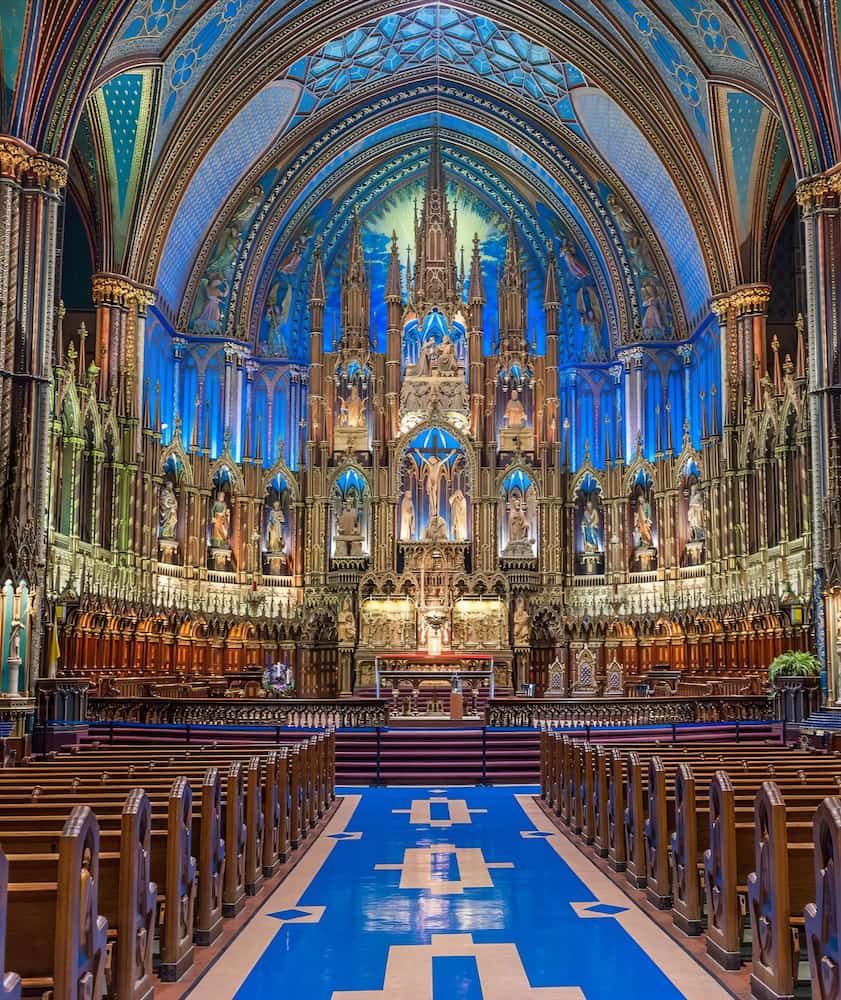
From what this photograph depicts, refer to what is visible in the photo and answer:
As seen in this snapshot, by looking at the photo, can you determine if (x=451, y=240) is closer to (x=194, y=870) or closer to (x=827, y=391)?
(x=827, y=391)

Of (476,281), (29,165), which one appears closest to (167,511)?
(29,165)

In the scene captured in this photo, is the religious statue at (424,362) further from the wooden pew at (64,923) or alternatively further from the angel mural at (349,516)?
the wooden pew at (64,923)

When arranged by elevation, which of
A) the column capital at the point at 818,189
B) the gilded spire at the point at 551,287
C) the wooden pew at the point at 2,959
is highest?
the gilded spire at the point at 551,287

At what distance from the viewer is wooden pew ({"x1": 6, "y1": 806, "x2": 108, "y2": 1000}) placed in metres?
5.43

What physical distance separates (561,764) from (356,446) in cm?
2513

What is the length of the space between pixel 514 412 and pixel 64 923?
36476 mm

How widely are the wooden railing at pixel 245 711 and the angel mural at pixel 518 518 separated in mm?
15590

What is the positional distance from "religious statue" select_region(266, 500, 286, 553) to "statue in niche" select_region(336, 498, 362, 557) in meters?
1.95

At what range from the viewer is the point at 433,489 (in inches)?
1586

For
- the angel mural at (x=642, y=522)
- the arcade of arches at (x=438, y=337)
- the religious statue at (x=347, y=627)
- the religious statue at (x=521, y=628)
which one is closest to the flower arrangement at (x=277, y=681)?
the arcade of arches at (x=438, y=337)

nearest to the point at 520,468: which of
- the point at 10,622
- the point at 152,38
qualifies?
the point at 152,38

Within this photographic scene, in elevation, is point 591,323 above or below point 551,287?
below

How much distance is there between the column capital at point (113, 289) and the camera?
3381cm

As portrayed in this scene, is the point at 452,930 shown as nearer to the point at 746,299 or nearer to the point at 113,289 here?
the point at 113,289
